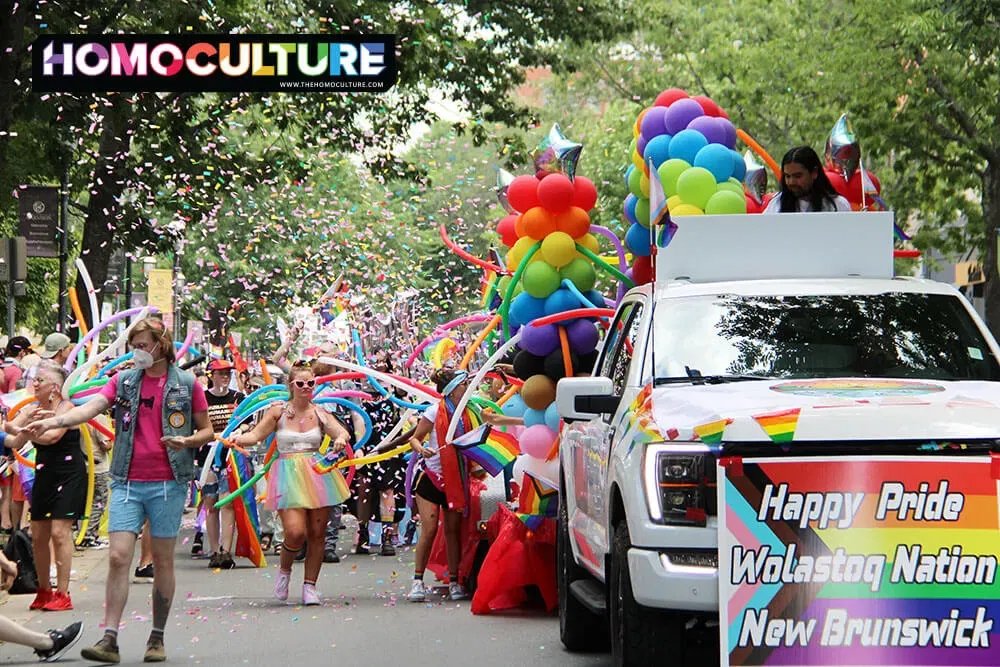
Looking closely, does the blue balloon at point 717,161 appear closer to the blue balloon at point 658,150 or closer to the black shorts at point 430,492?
the blue balloon at point 658,150

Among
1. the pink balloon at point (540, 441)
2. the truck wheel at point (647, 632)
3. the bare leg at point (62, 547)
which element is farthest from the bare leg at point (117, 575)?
the truck wheel at point (647, 632)

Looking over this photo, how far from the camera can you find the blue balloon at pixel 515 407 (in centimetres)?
1362

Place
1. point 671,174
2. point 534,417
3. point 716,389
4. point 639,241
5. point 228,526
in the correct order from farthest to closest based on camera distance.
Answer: point 228,526
point 639,241
point 534,417
point 671,174
point 716,389

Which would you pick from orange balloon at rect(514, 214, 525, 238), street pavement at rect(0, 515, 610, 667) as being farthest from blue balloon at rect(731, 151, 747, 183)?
street pavement at rect(0, 515, 610, 667)

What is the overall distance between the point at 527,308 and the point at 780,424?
630 cm

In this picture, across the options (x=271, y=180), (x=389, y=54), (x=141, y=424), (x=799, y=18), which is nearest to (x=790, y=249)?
(x=141, y=424)

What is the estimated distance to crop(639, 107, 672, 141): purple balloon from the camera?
13516 mm

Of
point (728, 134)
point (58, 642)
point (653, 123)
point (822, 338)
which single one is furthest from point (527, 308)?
point (822, 338)

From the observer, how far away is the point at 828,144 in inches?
523

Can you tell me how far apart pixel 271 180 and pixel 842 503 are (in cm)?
2100

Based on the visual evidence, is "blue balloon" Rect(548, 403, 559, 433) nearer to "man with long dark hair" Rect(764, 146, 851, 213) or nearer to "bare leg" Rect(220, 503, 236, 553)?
"man with long dark hair" Rect(764, 146, 851, 213)

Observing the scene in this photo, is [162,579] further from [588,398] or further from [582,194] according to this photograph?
[582,194]

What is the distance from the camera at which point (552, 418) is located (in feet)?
42.3

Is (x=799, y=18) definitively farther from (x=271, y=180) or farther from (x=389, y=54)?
(x=389, y=54)
